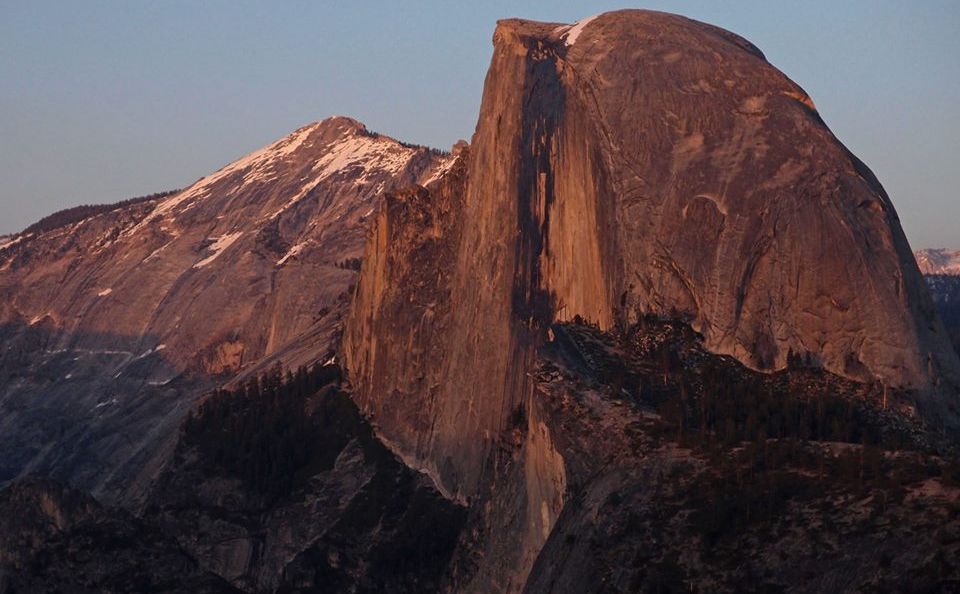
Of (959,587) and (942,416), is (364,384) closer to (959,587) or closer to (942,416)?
(942,416)

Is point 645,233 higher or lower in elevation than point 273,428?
higher

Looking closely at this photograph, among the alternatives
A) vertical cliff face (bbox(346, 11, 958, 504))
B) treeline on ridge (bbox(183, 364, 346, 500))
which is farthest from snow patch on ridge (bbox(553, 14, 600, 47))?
treeline on ridge (bbox(183, 364, 346, 500))

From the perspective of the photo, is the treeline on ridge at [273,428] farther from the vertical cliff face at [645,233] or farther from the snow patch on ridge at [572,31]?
the snow patch on ridge at [572,31]

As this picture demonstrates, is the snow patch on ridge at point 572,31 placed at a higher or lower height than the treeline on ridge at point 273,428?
higher

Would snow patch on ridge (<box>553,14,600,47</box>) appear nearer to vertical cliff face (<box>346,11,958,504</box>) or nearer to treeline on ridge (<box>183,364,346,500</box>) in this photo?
vertical cliff face (<box>346,11,958,504</box>)

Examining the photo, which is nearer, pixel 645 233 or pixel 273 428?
pixel 645 233

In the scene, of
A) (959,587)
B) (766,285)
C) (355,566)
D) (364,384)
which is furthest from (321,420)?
(959,587)

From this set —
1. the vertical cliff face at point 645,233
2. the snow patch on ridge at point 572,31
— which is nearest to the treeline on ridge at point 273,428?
the vertical cliff face at point 645,233

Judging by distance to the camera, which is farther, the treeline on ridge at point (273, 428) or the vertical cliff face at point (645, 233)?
the treeline on ridge at point (273, 428)
